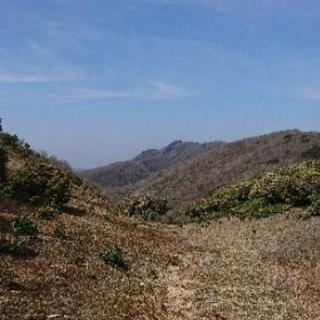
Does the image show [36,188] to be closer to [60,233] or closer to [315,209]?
[60,233]

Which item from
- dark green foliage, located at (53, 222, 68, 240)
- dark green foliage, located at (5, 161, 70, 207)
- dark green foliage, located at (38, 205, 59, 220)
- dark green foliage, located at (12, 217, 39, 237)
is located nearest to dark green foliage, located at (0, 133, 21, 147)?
dark green foliage, located at (5, 161, 70, 207)

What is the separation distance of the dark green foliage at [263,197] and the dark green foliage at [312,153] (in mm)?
65934

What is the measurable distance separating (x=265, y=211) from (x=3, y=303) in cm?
3165

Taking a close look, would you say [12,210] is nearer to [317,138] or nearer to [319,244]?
[319,244]

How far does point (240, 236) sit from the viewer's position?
43375 millimetres

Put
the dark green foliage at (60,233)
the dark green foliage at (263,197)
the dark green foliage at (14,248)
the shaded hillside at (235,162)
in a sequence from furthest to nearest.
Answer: the shaded hillside at (235,162) → the dark green foliage at (263,197) → the dark green foliage at (60,233) → the dark green foliage at (14,248)

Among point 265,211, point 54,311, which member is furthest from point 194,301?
point 265,211

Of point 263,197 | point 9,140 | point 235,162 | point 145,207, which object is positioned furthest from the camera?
point 235,162

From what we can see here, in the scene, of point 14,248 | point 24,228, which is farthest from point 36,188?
point 14,248

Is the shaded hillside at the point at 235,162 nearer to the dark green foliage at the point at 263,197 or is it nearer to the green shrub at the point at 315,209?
the dark green foliage at the point at 263,197

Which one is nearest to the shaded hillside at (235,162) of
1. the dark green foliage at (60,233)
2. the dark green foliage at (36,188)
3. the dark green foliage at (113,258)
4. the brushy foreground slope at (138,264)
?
the brushy foreground slope at (138,264)

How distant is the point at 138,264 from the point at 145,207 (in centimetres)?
2335

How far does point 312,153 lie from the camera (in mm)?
126625

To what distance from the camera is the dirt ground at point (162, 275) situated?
22984 mm
